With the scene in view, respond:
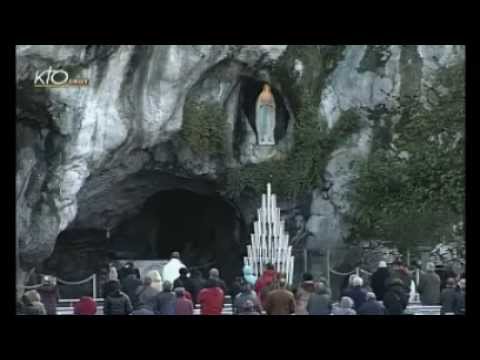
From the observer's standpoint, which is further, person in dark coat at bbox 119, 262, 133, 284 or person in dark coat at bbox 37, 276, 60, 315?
person in dark coat at bbox 119, 262, 133, 284

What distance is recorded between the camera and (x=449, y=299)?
18172 mm

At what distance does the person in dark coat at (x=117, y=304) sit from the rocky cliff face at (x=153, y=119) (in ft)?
17.2

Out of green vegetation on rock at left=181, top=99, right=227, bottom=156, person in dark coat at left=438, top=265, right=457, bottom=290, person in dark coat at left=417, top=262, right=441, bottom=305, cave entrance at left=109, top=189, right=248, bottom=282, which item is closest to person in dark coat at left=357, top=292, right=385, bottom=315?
person in dark coat at left=417, top=262, right=441, bottom=305

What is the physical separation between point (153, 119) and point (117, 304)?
6.21 m

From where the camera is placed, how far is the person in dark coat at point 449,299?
59.5ft

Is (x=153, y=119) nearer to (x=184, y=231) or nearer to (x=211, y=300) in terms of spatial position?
(x=184, y=231)

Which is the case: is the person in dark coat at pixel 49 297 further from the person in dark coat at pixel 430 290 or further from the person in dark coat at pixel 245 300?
the person in dark coat at pixel 430 290

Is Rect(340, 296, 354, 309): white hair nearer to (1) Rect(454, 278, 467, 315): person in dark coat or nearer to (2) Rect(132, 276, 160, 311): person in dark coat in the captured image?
(2) Rect(132, 276, 160, 311): person in dark coat

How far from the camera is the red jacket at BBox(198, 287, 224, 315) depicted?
55.8ft

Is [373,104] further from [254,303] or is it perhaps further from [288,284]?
[254,303]

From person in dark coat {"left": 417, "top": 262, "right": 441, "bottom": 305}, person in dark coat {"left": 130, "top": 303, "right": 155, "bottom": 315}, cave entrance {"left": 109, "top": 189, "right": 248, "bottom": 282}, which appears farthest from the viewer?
cave entrance {"left": 109, "top": 189, "right": 248, "bottom": 282}

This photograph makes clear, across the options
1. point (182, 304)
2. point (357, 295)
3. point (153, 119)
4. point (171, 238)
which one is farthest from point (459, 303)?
point (171, 238)

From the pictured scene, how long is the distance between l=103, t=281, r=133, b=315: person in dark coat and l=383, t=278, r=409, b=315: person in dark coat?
355cm

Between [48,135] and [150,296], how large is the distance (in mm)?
5679
